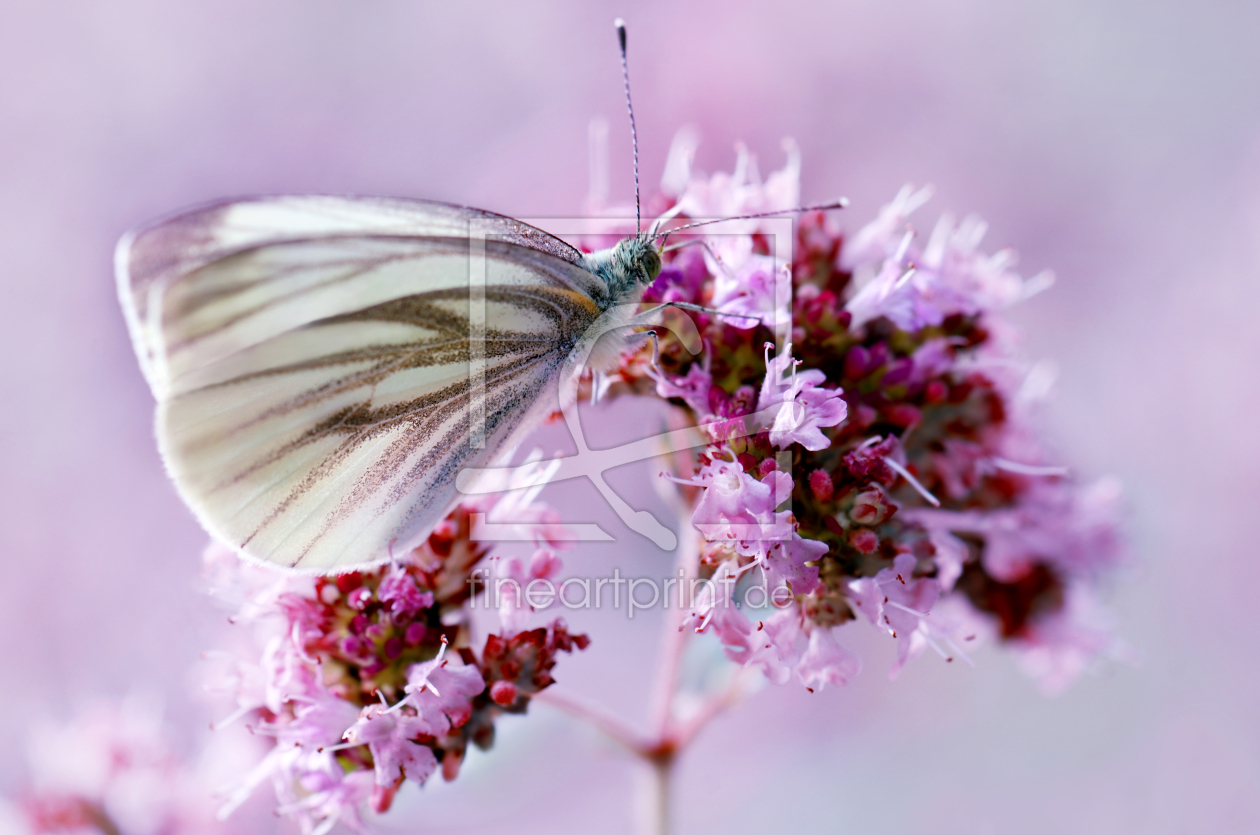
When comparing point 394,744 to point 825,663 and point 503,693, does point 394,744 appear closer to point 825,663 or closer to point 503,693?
point 503,693

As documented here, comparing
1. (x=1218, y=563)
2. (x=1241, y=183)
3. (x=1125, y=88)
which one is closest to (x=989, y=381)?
(x=1218, y=563)

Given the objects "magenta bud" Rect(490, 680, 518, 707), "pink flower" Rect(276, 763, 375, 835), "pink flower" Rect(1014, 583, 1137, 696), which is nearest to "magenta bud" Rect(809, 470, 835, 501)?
"magenta bud" Rect(490, 680, 518, 707)

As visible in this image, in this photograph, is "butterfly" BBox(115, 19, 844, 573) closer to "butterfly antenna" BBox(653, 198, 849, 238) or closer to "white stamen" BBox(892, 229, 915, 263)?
"butterfly antenna" BBox(653, 198, 849, 238)

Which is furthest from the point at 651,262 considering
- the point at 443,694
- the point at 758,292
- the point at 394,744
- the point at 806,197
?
the point at 806,197

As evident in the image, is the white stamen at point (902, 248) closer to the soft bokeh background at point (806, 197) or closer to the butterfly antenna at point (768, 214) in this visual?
the butterfly antenna at point (768, 214)

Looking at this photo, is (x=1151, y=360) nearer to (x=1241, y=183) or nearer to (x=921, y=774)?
(x=1241, y=183)

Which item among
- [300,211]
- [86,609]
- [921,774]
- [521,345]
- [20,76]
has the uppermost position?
[20,76]

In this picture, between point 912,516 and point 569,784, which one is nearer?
point 912,516
